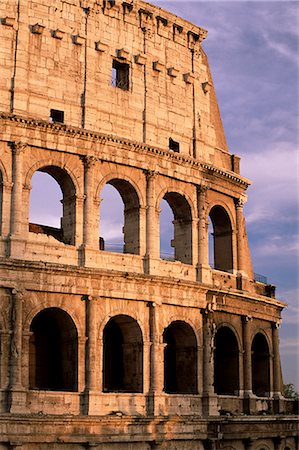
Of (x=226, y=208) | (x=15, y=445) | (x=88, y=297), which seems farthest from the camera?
(x=226, y=208)

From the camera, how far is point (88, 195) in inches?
1053

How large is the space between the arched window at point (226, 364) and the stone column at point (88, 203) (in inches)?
266

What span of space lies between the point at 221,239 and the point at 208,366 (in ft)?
→ 18.0

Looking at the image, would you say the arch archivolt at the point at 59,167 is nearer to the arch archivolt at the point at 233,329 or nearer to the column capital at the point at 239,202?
the arch archivolt at the point at 233,329

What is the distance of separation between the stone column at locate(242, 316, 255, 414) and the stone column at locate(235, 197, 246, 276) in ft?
6.27

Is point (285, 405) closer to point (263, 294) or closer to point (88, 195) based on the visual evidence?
point (263, 294)

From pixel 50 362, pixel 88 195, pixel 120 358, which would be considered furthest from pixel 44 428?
pixel 88 195

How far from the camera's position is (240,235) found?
3194 centimetres

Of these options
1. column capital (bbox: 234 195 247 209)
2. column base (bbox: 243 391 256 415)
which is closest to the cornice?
column capital (bbox: 234 195 247 209)

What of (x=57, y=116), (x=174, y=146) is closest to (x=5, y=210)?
(x=57, y=116)

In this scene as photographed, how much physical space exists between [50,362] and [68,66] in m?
9.39

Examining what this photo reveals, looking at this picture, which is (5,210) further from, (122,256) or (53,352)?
(53,352)

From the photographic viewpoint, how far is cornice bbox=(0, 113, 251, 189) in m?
25.8

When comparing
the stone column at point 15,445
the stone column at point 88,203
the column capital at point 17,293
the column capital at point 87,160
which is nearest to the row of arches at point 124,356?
the column capital at point 17,293
